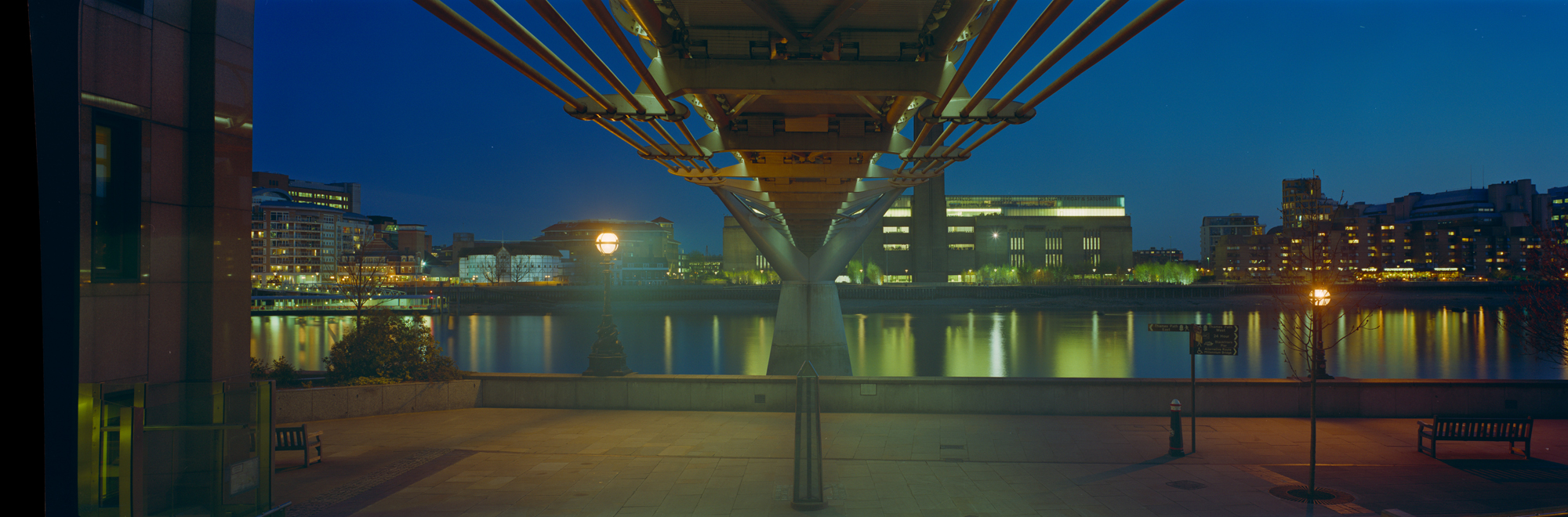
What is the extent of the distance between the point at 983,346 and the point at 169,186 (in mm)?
43925

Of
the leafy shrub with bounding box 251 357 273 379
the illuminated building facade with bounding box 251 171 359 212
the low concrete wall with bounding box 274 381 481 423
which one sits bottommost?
the low concrete wall with bounding box 274 381 481 423

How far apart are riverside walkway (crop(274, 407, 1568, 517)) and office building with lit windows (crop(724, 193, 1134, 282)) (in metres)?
88.0

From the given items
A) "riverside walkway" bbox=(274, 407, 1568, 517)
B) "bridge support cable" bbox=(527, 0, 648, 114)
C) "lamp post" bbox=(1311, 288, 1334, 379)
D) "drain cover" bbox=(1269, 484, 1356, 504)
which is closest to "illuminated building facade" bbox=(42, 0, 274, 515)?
"riverside walkway" bbox=(274, 407, 1568, 517)

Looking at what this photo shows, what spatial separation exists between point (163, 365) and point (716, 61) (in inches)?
241

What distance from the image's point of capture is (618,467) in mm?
8562

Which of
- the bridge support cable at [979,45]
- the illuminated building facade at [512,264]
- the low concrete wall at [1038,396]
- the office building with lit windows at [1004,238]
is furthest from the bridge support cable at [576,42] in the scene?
the illuminated building facade at [512,264]

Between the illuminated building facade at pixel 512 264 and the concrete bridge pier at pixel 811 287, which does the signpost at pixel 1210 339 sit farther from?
the illuminated building facade at pixel 512 264

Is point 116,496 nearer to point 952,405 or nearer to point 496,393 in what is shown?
point 496,393

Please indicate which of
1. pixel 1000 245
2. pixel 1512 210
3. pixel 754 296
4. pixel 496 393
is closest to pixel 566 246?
pixel 754 296

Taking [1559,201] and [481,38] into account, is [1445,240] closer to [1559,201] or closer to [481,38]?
[1559,201]

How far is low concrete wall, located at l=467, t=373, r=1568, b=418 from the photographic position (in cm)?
1140

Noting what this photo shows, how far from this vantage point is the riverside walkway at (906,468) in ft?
23.4

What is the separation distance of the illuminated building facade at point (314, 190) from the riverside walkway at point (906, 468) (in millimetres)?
174966

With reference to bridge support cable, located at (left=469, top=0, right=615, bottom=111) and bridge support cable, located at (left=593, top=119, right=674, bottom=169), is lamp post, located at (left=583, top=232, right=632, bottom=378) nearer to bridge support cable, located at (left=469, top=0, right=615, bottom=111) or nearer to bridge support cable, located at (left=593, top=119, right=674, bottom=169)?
bridge support cable, located at (left=593, top=119, right=674, bottom=169)
